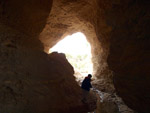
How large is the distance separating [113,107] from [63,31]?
6.12 metres

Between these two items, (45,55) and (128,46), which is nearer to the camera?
(128,46)

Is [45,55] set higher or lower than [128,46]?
lower

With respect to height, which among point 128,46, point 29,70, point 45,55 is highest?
point 128,46

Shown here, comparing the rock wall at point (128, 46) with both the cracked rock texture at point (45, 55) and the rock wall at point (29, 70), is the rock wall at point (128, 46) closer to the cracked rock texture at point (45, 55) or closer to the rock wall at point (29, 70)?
the cracked rock texture at point (45, 55)

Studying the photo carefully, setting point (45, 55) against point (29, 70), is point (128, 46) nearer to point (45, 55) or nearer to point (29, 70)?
point (45, 55)

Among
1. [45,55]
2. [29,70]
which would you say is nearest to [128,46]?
[45,55]

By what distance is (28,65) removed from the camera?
436 cm

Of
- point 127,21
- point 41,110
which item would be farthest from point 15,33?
point 127,21

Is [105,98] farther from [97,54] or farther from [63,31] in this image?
[63,31]

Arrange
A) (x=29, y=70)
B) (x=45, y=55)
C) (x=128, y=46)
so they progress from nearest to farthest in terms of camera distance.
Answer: (x=29, y=70), (x=128, y=46), (x=45, y=55)

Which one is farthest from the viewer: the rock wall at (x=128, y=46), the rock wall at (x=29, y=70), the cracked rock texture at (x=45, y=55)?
the rock wall at (x=128, y=46)

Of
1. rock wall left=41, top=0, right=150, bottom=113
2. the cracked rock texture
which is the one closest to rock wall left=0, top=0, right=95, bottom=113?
the cracked rock texture

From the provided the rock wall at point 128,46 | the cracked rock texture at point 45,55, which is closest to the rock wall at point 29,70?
the cracked rock texture at point 45,55

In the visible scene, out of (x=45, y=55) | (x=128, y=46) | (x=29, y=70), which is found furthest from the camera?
(x=45, y=55)
